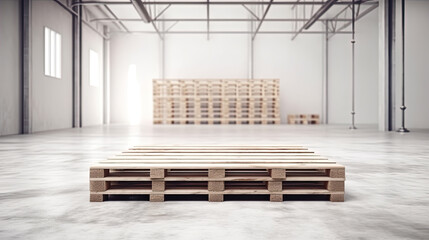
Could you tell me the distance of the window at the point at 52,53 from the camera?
14.2 metres

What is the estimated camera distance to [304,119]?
2064 centimetres

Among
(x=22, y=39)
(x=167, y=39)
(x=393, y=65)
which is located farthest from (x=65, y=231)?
(x=167, y=39)

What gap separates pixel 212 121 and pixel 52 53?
27.7 feet

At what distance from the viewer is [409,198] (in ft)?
11.0

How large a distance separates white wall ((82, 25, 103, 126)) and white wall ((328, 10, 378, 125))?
12.7 meters

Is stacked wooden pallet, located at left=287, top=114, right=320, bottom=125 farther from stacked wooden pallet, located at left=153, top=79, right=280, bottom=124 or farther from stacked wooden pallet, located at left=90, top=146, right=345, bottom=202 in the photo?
stacked wooden pallet, located at left=90, top=146, right=345, bottom=202

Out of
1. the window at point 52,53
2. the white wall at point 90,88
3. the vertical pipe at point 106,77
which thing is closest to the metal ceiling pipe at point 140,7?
the window at point 52,53

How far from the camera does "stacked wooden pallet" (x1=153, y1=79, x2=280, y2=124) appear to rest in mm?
19938

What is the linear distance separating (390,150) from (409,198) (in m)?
4.22

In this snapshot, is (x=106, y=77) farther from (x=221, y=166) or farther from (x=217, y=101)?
(x=221, y=166)

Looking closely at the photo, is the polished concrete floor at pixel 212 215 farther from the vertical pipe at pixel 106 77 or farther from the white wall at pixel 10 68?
the vertical pipe at pixel 106 77

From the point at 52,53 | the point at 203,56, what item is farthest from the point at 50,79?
the point at 203,56

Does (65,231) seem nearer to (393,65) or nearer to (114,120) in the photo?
(393,65)

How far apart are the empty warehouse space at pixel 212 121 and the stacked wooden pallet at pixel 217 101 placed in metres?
0.10
